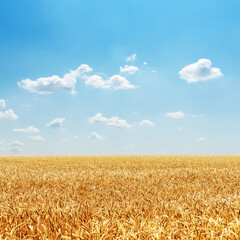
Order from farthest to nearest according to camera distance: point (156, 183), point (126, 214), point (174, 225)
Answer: point (156, 183)
point (126, 214)
point (174, 225)

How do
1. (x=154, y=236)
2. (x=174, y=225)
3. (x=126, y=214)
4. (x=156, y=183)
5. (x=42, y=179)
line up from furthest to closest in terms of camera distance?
(x=42, y=179) < (x=156, y=183) < (x=126, y=214) < (x=174, y=225) < (x=154, y=236)

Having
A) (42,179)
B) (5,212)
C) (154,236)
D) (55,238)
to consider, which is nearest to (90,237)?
(55,238)

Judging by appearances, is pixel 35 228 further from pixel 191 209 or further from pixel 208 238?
pixel 191 209

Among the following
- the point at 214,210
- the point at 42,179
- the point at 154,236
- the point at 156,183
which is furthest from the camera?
the point at 42,179

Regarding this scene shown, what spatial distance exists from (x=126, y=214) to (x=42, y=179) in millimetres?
7359

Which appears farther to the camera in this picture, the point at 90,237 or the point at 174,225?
the point at 174,225

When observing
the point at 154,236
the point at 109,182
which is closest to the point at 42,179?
the point at 109,182

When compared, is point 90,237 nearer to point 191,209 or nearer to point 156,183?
point 191,209

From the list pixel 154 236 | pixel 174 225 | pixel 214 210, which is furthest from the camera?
pixel 214 210

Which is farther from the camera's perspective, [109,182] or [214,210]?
[109,182]

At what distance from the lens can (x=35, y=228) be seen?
4301 millimetres

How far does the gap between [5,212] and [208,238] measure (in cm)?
370

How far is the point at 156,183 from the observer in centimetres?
1013

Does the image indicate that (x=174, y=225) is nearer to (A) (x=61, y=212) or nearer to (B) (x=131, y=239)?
(B) (x=131, y=239)
